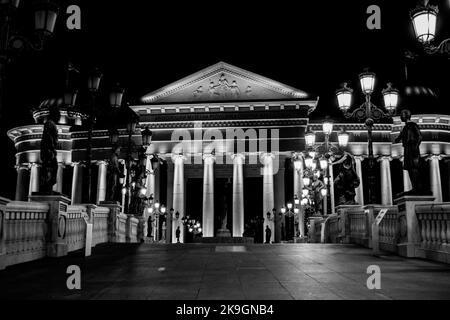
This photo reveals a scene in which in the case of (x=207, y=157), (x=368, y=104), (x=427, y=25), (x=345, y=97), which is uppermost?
(x=207, y=157)

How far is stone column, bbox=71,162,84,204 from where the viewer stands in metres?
71.6

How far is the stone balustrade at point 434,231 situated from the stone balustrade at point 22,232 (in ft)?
39.6

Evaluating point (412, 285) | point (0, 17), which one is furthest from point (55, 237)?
point (412, 285)

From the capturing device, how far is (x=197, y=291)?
873cm

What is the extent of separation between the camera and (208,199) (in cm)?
6200

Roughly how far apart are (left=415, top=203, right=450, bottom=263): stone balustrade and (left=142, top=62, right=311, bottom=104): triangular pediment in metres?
48.5

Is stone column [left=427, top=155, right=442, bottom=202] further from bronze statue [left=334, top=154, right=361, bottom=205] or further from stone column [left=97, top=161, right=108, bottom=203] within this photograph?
bronze statue [left=334, top=154, right=361, bottom=205]

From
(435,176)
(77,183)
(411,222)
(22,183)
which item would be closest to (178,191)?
(77,183)

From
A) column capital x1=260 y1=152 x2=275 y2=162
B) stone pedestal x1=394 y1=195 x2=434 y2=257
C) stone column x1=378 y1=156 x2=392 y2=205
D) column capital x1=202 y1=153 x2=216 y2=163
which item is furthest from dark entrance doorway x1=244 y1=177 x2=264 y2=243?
stone pedestal x1=394 y1=195 x2=434 y2=257

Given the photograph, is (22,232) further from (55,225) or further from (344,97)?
(344,97)

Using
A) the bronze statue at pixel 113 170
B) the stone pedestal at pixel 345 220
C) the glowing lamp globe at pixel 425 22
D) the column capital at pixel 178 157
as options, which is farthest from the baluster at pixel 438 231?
the column capital at pixel 178 157

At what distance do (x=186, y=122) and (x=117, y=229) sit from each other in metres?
38.4

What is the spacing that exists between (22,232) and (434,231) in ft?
40.8

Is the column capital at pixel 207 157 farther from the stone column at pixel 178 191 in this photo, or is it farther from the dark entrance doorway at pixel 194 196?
the dark entrance doorway at pixel 194 196
